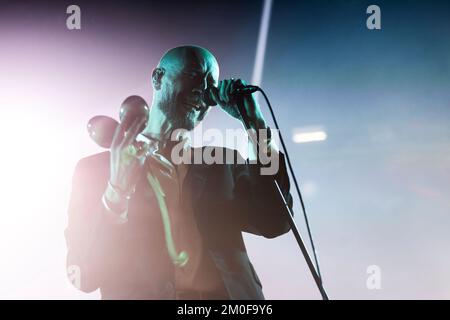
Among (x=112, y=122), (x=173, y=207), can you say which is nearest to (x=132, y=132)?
(x=112, y=122)

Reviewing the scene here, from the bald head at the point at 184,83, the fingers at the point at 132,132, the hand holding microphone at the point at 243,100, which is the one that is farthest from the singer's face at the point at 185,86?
the fingers at the point at 132,132

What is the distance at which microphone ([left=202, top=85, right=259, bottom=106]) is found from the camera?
1.25 m

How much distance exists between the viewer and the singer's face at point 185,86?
1392 millimetres

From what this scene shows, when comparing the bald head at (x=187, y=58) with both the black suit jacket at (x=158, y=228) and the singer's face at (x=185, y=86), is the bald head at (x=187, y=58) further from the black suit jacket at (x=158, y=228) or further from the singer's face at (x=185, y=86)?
the black suit jacket at (x=158, y=228)

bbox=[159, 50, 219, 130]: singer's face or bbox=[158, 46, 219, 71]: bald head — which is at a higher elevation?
bbox=[158, 46, 219, 71]: bald head

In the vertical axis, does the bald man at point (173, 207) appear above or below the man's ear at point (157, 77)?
below

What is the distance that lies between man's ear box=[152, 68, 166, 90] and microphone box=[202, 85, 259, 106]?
0.17m

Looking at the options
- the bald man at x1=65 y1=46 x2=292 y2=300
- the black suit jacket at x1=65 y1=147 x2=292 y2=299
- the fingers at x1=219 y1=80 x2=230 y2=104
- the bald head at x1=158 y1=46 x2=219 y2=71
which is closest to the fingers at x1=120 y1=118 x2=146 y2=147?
the bald man at x1=65 y1=46 x2=292 y2=300

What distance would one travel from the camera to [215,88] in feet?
4.38

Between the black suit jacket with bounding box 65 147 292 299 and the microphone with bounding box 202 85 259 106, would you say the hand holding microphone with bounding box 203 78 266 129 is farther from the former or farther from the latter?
the black suit jacket with bounding box 65 147 292 299

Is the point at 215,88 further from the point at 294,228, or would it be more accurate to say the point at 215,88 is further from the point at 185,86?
the point at 294,228

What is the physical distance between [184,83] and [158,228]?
0.50 meters

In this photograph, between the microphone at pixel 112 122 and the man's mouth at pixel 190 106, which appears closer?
the microphone at pixel 112 122
